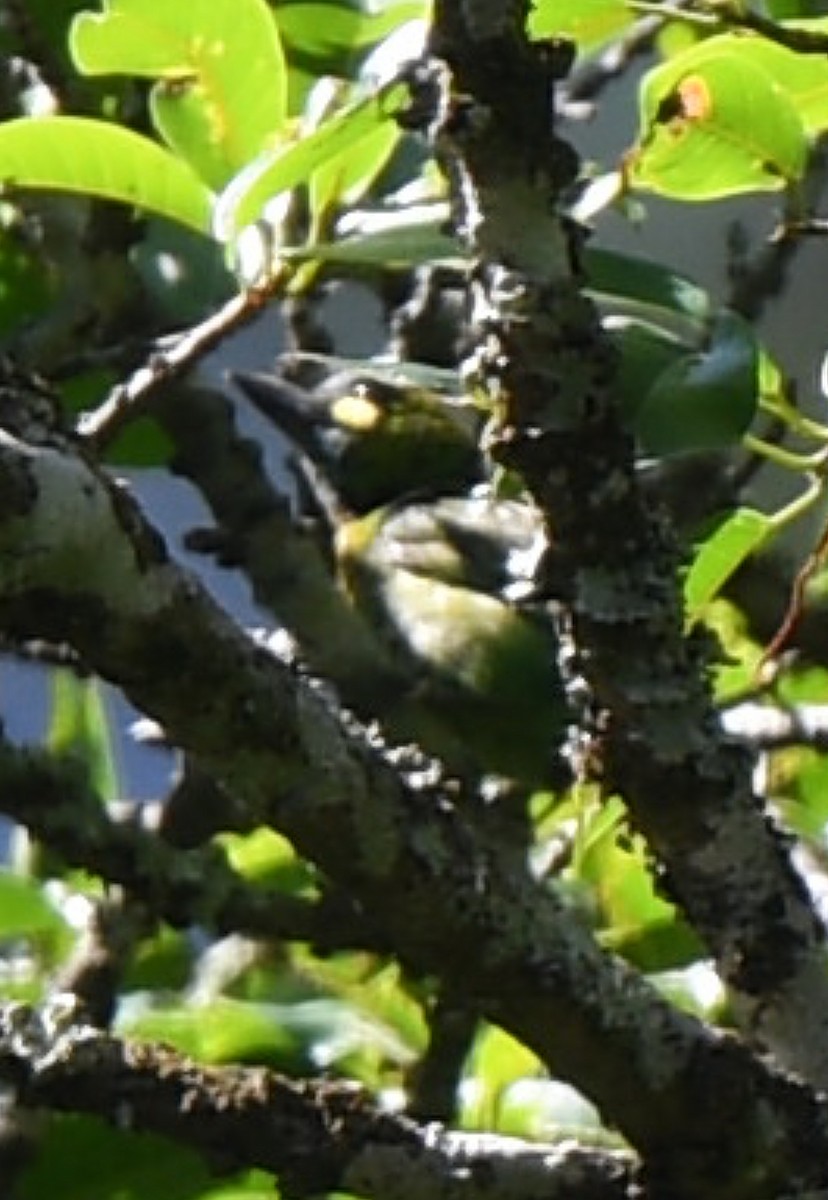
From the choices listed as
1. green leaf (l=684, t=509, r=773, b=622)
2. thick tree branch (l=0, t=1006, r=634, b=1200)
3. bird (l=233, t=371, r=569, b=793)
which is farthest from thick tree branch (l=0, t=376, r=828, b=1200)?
bird (l=233, t=371, r=569, b=793)

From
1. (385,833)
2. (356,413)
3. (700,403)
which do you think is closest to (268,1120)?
(385,833)

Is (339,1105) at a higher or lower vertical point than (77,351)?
higher

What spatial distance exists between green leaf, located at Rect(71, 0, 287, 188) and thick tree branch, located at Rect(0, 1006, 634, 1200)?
0.38 metres

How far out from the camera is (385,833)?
28.2 inches

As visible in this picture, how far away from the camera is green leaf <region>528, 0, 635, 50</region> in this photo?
37.9 inches

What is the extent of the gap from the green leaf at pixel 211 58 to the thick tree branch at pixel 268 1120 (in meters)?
0.38

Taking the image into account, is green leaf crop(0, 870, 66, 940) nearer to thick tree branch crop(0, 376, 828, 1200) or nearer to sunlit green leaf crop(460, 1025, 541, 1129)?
sunlit green leaf crop(460, 1025, 541, 1129)

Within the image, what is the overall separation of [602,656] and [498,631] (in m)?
0.94

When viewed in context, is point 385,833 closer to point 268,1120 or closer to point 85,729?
point 268,1120

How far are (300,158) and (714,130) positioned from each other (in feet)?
0.53

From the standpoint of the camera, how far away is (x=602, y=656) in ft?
2.60

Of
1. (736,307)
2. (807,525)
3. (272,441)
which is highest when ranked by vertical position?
(736,307)

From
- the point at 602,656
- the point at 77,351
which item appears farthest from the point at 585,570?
the point at 77,351

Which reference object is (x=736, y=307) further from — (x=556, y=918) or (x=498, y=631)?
(x=556, y=918)
